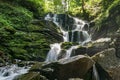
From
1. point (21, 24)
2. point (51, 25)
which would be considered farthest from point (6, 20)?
point (51, 25)

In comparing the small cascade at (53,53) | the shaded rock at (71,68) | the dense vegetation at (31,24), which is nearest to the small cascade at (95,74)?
the shaded rock at (71,68)

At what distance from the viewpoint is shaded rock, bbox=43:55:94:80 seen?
9.73 m

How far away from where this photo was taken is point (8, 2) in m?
25.7

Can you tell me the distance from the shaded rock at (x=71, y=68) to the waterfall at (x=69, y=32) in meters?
6.93

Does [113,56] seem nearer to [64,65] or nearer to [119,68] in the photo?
[119,68]

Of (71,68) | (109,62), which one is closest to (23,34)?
(109,62)

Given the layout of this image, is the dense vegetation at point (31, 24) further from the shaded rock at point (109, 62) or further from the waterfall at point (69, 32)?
the shaded rock at point (109, 62)

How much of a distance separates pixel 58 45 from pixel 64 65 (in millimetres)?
9290

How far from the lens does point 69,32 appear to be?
22297 millimetres

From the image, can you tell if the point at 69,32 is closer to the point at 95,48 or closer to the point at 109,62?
the point at 95,48

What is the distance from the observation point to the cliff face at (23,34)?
17.2m

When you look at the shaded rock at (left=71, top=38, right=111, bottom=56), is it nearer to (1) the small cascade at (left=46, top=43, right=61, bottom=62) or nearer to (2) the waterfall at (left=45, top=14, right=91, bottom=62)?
(2) the waterfall at (left=45, top=14, right=91, bottom=62)

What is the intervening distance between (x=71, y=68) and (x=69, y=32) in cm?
1268

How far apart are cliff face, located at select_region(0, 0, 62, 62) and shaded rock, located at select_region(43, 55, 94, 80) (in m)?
6.28
